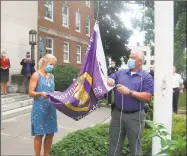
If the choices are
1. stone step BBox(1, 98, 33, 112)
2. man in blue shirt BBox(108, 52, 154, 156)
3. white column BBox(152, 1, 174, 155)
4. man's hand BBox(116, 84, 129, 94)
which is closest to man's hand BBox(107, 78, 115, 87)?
man in blue shirt BBox(108, 52, 154, 156)

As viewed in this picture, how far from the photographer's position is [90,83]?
3377 mm

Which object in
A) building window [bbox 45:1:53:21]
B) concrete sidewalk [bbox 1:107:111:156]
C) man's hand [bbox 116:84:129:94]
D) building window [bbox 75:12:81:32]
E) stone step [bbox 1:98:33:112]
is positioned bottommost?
concrete sidewalk [bbox 1:107:111:156]

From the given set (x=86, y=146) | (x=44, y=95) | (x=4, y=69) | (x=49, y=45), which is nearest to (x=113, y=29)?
(x=44, y=95)

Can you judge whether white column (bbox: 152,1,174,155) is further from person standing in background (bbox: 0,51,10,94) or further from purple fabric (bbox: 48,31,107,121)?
person standing in background (bbox: 0,51,10,94)

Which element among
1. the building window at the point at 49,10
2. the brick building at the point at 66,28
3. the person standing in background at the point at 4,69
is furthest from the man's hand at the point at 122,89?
the person standing in background at the point at 4,69

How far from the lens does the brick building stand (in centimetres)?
466

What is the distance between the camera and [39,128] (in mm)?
4129

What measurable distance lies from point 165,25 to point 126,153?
2.01 m

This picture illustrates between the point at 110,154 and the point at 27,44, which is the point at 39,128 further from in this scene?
the point at 27,44

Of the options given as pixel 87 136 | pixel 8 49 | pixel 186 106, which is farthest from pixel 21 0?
pixel 186 106

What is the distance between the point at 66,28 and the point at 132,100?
263 centimetres

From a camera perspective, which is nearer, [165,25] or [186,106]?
[186,106]

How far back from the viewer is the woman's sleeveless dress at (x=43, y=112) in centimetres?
405

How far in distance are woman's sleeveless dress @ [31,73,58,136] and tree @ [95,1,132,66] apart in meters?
0.89
